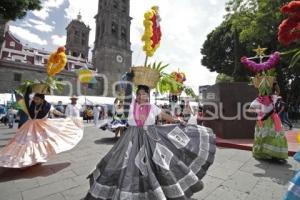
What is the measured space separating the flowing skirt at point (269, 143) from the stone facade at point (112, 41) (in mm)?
37522

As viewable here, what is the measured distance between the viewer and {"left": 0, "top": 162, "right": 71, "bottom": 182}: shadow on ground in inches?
175

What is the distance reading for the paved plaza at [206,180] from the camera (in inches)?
136

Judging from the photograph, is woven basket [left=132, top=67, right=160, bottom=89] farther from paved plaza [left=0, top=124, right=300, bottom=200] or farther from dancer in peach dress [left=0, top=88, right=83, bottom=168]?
dancer in peach dress [left=0, top=88, right=83, bottom=168]

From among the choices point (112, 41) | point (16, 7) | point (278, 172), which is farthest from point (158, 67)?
point (112, 41)

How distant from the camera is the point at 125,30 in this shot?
47969 millimetres

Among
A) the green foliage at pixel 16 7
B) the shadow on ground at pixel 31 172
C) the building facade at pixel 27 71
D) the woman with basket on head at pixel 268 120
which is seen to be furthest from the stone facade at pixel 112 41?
the woman with basket on head at pixel 268 120

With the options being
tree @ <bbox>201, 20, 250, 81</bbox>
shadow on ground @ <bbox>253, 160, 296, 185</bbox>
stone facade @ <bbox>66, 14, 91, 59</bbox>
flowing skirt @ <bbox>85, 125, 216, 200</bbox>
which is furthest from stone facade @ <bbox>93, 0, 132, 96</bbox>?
flowing skirt @ <bbox>85, 125, 216, 200</bbox>

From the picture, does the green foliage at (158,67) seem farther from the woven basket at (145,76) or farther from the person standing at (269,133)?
the person standing at (269,133)

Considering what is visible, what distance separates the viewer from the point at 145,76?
3457mm

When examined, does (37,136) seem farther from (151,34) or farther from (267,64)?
(267,64)

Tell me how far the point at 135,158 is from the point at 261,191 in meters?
2.01

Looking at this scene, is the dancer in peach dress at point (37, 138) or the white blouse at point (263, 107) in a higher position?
the white blouse at point (263, 107)

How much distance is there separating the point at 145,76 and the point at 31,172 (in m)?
3.12

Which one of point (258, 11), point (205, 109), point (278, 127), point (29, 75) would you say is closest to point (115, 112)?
point (205, 109)
